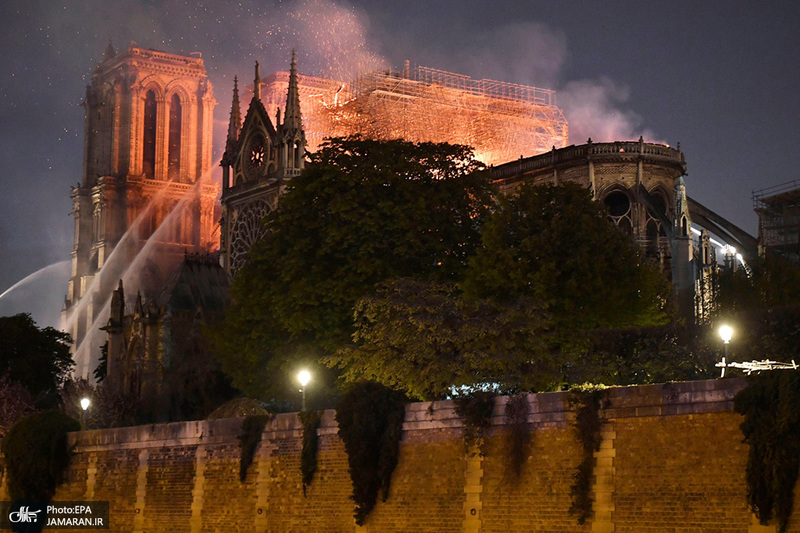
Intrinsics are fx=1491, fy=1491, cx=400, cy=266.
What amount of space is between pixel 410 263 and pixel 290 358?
14.7 feet

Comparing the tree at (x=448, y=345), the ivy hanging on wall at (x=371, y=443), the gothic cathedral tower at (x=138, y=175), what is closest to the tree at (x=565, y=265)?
the tree at (x=448, y=345)

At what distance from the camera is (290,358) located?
43.8m

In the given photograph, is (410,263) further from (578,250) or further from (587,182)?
(587,182)

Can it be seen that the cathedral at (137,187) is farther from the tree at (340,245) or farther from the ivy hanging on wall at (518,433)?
the ivy hanging on wall at (518,433)

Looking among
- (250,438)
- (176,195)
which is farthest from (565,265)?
(176,195)

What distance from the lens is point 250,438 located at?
3497 centimetres

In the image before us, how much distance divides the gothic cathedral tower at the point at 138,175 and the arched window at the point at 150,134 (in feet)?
0.23

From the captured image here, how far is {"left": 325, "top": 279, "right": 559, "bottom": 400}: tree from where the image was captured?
35.0 m

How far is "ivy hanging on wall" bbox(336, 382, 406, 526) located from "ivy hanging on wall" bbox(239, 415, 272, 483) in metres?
3.93

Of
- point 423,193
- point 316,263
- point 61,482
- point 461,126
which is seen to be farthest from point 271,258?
point 461,126

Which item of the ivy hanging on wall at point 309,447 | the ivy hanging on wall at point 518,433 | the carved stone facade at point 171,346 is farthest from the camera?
the carved stone facade at point 171,346

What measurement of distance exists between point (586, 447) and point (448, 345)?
958 cm

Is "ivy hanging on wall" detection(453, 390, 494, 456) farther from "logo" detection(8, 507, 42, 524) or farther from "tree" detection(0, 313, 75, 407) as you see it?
"tree" detection(0, 313, 75, 407)

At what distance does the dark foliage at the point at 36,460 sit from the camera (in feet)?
138
